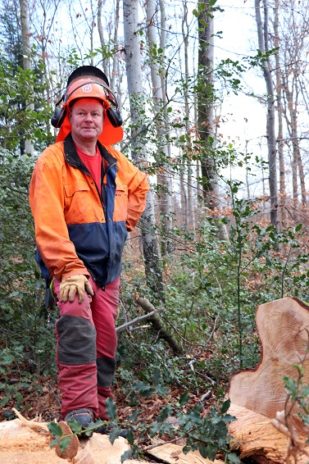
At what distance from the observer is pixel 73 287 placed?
2834 mm

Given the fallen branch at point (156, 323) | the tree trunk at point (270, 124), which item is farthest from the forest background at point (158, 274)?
the tree trunk at point (270, 124)

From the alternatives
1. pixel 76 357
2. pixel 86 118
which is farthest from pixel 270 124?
pixel 76 357

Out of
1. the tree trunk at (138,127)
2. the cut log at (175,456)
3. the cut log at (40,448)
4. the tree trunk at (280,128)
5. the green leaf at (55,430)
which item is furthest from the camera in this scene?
the tree trunk at (280,128)

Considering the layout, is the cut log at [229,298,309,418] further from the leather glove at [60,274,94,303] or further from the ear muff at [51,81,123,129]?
the ear muff at [51,81,123,129]

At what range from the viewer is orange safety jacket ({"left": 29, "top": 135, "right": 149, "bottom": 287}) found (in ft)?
9.74

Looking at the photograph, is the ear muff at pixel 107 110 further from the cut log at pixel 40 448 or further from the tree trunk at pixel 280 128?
the tree trunk at pixel 280 128

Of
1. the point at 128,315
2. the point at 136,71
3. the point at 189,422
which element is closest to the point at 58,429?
the point at 189,422

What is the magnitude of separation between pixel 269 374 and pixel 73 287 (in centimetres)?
116

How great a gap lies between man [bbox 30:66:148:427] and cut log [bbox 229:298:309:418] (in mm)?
856

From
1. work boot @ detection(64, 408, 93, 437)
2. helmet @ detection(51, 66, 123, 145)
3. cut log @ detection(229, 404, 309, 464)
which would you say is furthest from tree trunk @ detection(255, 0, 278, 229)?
work boot @ detection(64, 408, 93, 437)

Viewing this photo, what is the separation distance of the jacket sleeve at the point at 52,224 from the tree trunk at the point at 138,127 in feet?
7.65

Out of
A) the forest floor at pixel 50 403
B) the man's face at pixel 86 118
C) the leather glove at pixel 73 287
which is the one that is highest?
the man's face at pixel 86 118

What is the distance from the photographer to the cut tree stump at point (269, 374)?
267 cm

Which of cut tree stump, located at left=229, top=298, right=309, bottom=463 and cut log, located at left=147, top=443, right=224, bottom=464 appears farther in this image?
cut tree stump, located at left=229, top=298, right=309, bottom=463
